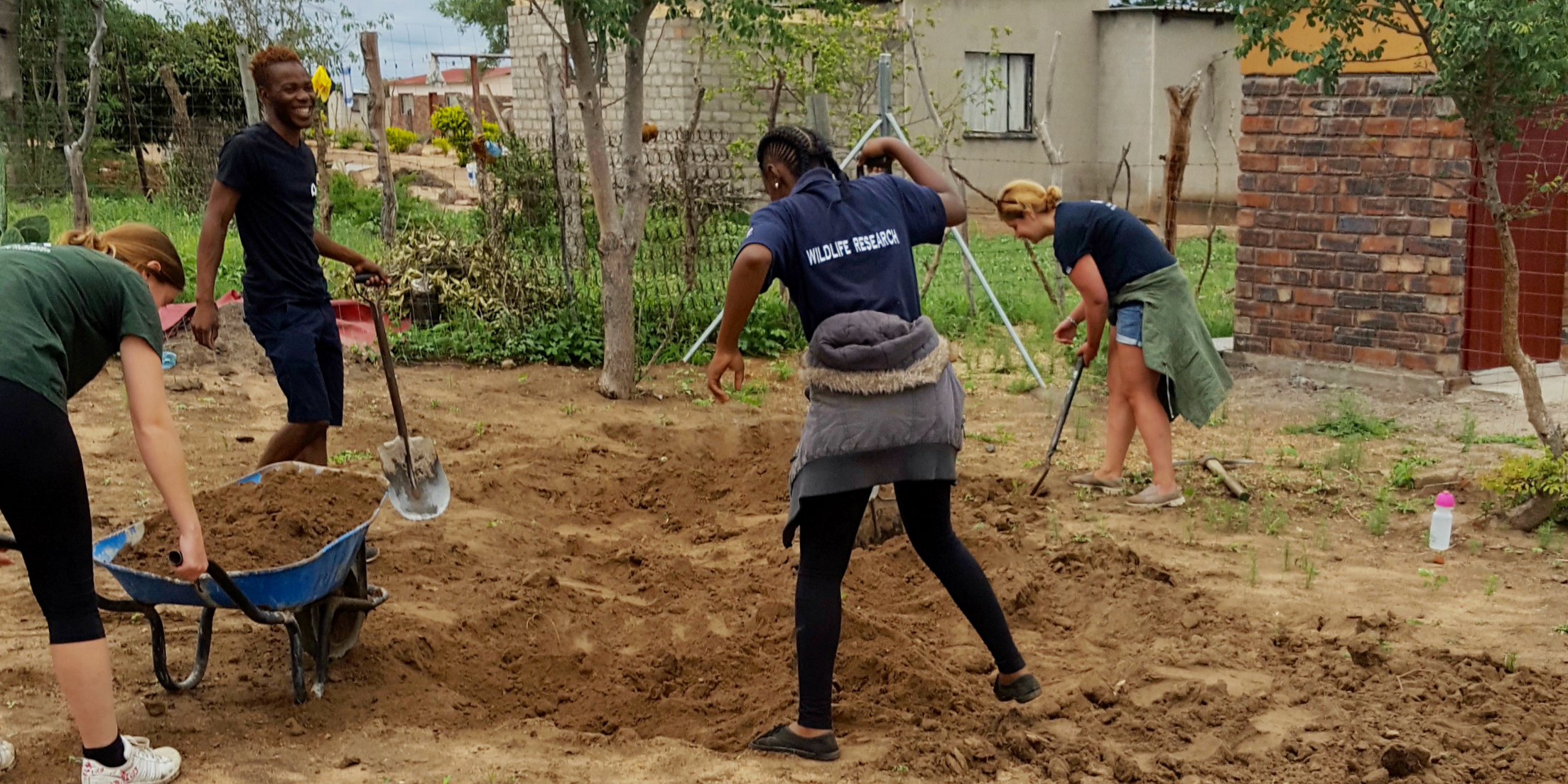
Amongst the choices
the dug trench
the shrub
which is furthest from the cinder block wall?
the shrub

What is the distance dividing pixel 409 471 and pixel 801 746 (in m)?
2.02

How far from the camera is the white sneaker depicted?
10.6ft

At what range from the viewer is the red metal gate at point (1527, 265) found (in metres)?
8.16

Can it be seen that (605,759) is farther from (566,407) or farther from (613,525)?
(566,407)

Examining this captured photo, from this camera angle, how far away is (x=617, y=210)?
26.9 feet

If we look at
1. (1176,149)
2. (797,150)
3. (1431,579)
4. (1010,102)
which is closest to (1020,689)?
(797,150)

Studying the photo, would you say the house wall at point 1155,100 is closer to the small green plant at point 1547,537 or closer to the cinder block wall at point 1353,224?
the cinder block wall at point 1353,224

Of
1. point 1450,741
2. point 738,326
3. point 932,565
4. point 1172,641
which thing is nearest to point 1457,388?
point 1172,641

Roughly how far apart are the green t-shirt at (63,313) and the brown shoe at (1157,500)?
4.33 m

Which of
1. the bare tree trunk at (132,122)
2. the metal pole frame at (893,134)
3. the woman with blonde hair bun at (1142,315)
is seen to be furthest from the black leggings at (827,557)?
the bare tree trunk at (132,122)

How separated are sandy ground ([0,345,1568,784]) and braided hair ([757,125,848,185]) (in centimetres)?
157

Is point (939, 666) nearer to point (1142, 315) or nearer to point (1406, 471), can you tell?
point (1142, 315)

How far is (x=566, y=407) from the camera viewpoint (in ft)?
25.9

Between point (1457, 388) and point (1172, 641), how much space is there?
4.55m
